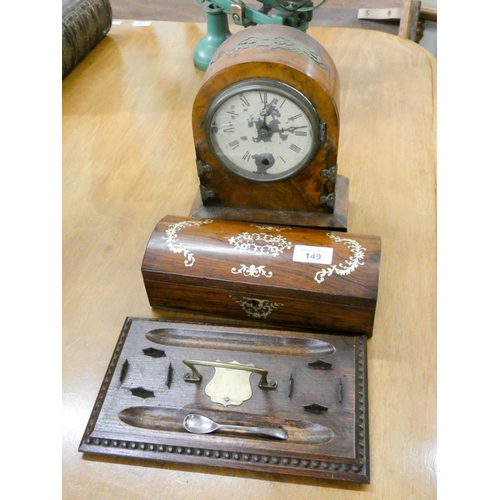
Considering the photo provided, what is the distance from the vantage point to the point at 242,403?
99cm

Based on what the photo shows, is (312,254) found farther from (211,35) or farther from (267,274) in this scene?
(211,35)

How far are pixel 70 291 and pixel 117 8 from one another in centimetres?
176

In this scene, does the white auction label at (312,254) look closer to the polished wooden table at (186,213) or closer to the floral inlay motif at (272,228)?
the floral inlay motif at (272,228)

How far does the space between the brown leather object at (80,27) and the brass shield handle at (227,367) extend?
124 cm

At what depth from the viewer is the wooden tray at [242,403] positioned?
0.93m

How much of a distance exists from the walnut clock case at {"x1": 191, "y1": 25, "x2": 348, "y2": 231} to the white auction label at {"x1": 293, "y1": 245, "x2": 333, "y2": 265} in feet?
0.49

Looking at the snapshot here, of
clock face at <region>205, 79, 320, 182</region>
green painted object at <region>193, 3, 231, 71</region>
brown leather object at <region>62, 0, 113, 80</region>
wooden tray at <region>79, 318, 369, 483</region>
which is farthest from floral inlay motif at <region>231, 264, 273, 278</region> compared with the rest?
brown leather object at <region>62, 0, 113, 80</region>

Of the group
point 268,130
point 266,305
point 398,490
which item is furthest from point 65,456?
point 268,130

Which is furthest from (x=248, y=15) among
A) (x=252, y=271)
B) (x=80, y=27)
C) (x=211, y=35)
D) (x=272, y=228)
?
(x=252, y=271)

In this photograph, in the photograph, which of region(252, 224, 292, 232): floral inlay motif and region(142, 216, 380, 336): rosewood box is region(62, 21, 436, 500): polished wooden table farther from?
region(252, 224, 292, 232): floral inlay motif

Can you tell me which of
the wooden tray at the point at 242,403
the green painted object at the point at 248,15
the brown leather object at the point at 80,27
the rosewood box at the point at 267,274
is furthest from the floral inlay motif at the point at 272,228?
the brown leather object at the point at 80,27

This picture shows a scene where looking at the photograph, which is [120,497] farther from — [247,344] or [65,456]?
[247,344]

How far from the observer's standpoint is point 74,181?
151 centimetres

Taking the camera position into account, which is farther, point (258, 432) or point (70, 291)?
point (70, 291)
